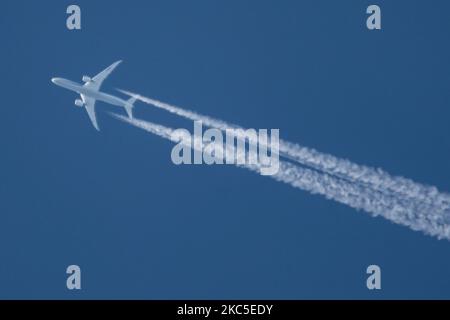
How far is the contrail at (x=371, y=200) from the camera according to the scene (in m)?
33.5

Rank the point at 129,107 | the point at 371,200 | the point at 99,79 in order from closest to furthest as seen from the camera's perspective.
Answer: the point at 371,200
the point at 129,107
the point at 99,79

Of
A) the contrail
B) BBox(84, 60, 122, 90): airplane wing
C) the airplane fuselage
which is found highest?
BBox(84, 60, 122, 90): airplane wing

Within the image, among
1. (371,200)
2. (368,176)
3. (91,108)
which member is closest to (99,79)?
(91,108)

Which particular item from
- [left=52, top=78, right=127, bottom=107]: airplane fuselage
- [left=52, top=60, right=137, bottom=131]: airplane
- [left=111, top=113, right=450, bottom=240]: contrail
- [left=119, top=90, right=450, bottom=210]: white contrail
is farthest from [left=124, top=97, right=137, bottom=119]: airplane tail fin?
[left=119, top=90, right=450, bottom=210]: white contrail

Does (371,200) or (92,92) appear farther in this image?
(92,92)

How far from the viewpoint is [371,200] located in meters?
35.9

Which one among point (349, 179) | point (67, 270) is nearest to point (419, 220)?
point (349, 179)

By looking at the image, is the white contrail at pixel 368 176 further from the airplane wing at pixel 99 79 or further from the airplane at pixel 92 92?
the airplane wing at pixel 99 79

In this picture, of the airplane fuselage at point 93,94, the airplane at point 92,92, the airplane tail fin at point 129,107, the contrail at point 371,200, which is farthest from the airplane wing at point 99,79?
the contrail at point 371,200

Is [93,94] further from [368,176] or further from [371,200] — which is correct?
[371,200]

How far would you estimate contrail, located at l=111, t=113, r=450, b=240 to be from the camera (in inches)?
1318

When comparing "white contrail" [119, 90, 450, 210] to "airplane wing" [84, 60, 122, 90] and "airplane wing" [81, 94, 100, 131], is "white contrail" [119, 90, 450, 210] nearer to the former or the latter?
"airplane wing" [84, 60, 122, 90]

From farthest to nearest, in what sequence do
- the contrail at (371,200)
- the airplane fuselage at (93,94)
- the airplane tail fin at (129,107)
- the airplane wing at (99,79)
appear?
the airplane wing at (99,79), the airplane fuselage at (93,94), the airplane tail fin at (129,107), the contrail at (371,200)
